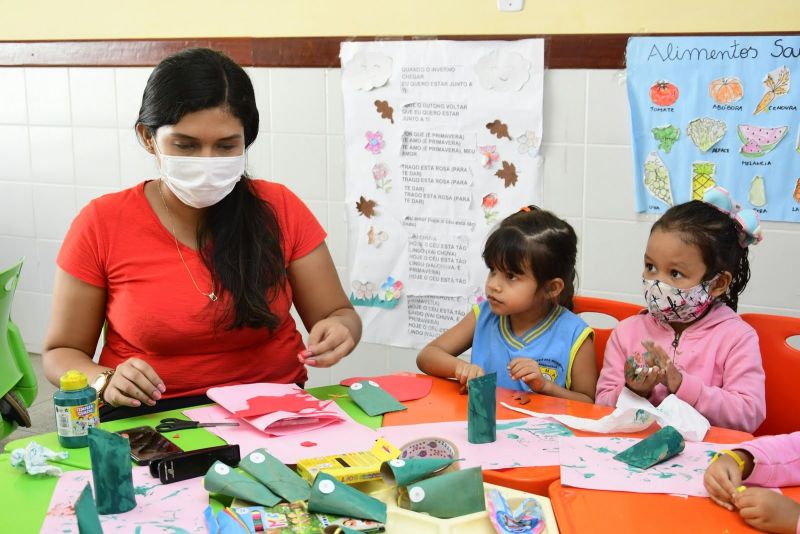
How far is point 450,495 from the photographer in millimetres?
1276

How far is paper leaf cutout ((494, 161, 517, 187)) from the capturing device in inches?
113

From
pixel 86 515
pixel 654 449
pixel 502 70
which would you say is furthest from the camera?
pixel 502 70

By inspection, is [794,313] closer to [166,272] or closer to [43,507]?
[166,272]

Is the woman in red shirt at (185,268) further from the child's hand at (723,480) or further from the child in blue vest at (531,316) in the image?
the child's hand at (723,480)

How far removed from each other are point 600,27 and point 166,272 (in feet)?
5.03

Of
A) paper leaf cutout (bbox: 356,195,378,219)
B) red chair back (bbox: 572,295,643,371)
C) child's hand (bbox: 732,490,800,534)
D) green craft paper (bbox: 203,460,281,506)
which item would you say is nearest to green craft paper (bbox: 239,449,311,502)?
green craft paper (bbox: 203,460,281,506)

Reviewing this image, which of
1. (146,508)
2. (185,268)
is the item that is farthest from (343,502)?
(185,268)

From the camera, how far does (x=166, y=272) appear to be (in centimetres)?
192

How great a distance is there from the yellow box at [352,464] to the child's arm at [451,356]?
39 cm

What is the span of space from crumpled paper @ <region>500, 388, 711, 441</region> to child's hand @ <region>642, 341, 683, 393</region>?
0.05 m

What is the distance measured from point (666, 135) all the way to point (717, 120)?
0.49 feet

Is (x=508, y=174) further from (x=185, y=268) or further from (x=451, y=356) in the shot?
(x=185, y=268)

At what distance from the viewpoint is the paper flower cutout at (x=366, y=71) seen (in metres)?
3.01

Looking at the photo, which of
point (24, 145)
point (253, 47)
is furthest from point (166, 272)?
point (24, 145)
